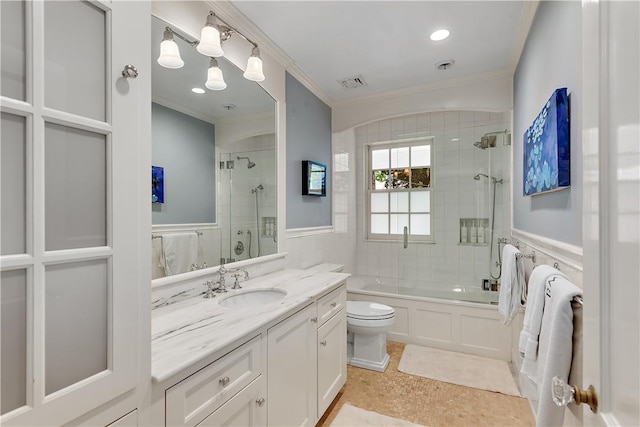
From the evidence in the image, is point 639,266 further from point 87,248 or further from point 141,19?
point 141,19

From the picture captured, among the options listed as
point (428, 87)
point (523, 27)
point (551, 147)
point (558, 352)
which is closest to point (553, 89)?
point (551, 147)

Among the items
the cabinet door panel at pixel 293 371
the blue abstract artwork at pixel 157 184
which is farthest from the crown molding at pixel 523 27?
the blue abstract artwork at pixel 157 184

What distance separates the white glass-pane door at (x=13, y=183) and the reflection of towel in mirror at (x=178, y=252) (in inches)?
37.7

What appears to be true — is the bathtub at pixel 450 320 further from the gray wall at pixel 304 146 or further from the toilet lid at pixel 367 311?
the gray wall at pixel 304 146

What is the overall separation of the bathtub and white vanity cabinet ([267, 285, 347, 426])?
107cm

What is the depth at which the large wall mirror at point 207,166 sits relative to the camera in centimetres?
153

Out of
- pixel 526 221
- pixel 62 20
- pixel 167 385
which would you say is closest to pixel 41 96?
pixel 62 20

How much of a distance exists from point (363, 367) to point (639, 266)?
7.87 ft

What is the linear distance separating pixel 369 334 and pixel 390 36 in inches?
90.8

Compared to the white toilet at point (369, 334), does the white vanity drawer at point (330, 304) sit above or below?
above

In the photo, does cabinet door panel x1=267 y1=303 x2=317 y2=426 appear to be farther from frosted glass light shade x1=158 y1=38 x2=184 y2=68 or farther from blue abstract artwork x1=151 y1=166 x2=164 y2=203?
frosted glass light shade x1=158 y1=38 x2=184 y2=68

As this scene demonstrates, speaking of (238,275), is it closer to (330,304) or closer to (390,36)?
(330,304)

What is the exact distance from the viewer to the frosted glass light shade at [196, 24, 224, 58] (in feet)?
5.20

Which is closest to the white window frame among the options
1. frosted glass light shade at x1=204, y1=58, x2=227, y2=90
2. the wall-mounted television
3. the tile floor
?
the wall-mounted television
